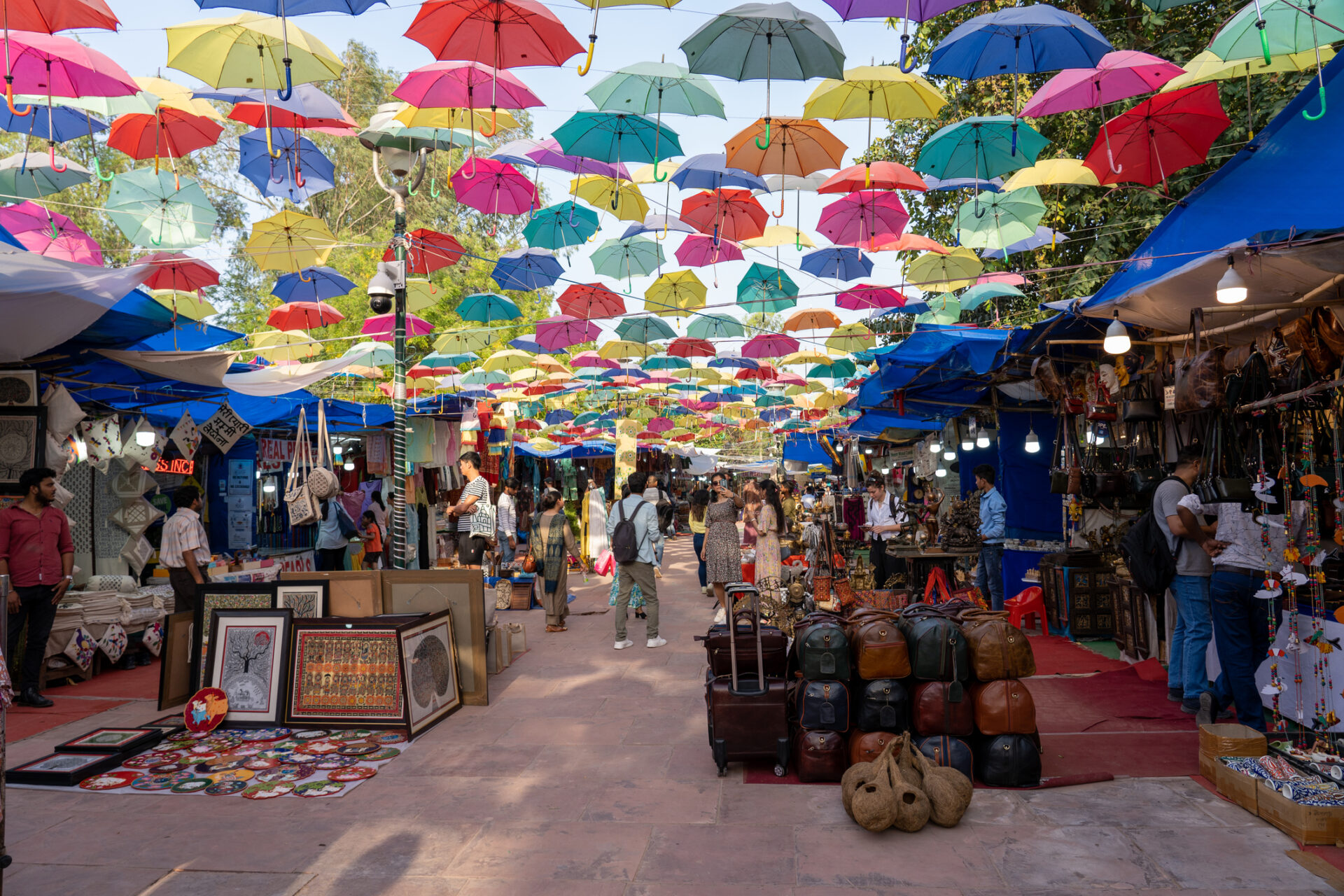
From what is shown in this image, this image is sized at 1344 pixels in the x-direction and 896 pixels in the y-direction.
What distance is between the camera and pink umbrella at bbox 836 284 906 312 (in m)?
10.3

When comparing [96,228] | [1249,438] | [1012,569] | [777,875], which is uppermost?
[96,228]

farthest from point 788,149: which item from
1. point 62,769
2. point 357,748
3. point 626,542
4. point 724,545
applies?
point 62,769

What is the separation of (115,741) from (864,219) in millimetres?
7727

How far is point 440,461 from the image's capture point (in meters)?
14.2

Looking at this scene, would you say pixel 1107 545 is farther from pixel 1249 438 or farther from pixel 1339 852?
pixel 1339 852

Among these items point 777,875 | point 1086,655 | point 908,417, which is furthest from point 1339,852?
point 908,417

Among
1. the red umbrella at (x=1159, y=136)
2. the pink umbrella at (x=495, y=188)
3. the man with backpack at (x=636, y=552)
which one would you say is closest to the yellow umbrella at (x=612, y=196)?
the pink umbrella at (x=495, y=188)

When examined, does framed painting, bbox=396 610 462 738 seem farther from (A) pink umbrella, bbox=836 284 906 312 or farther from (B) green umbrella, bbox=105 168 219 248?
(A) pink umbrella, bbox=836 284 906 312

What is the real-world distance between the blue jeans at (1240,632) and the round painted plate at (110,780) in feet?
22.8

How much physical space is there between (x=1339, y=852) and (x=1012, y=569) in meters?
6.89

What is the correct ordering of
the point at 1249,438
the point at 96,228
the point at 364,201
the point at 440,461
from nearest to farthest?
the point at 1249,438
the point at 440,461
the point at 96,228
the point at 364,201

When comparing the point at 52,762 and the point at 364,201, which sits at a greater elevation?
the point at 364,201

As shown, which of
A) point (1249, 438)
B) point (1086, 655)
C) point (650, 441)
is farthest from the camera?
point (650, 441)

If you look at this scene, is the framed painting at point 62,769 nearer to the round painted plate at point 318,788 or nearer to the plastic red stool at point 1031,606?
the round painted plate at point 318,788
